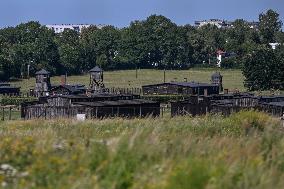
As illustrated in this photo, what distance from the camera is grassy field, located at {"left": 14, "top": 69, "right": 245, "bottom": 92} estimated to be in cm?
12316

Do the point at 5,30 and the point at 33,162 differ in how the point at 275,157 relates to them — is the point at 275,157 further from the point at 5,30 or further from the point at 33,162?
the point at 5,30

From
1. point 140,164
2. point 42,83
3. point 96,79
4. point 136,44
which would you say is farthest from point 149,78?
point 140,164

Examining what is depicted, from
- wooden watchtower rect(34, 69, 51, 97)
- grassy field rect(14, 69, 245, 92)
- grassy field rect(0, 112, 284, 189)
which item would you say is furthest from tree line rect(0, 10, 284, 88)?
grassy field rect(0, 112, 284, 189)

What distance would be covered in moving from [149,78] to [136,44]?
28.7m

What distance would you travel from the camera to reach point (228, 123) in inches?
965

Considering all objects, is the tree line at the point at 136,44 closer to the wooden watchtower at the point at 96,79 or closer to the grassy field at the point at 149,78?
the grassy field at the point at 149,78

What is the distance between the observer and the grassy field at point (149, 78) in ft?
Answer: 404

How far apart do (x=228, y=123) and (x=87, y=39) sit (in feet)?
473

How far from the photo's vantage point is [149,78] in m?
139

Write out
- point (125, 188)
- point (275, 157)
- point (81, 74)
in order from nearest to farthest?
1. point (125, 188)
2. point (275, 157)
3. point (81, 74)

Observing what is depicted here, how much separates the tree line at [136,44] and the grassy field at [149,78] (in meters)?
6.37

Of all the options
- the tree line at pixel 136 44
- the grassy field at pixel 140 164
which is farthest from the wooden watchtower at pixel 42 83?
the grassy field at pixel 140 164

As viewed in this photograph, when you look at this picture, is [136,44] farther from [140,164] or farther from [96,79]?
[140,164]

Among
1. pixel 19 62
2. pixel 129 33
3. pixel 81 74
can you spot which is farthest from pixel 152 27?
pixel 19 62
